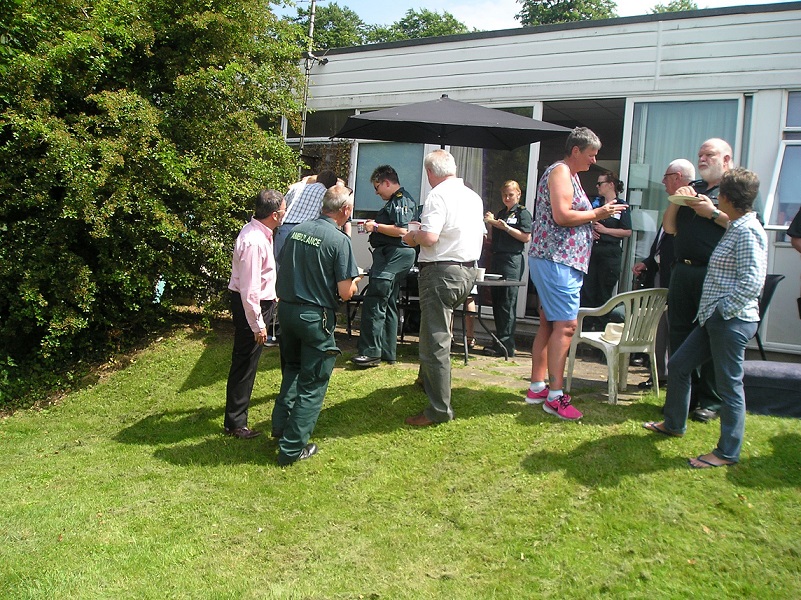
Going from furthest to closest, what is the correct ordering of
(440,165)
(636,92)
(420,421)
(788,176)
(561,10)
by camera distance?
(561,10) < (636,92) < (788,176) < (420,421) < (440,165)

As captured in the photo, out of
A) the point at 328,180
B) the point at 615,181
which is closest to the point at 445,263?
the point at 328,180

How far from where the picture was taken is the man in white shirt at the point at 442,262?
4.77 m

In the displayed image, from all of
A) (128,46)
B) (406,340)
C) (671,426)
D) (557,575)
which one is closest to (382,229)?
(406,340)

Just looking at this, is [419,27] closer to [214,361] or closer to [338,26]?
[338,26]

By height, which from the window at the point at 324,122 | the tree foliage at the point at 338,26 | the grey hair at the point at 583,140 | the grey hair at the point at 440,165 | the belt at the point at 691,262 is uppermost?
the tree foliage at the point at 338,26

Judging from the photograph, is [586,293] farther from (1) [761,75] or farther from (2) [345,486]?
(2) [345,486]

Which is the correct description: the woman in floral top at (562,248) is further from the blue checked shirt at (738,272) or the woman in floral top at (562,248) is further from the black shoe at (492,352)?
the black shoe at (492,352)

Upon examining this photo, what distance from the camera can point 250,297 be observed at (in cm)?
498

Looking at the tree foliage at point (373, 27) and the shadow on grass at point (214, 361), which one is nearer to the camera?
the shadow on grass at point (214, 361)

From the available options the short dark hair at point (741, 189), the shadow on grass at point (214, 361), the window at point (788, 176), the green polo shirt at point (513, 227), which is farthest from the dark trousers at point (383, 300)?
the window at point (788, 176)

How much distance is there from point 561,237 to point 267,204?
2138 mm

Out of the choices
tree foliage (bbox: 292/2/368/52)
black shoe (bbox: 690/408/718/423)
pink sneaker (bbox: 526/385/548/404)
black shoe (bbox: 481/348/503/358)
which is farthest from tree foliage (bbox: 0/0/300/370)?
tree foliage (bbox: 292/2/368/52)

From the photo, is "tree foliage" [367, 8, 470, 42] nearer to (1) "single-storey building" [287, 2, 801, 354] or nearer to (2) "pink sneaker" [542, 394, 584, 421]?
(1) "single-storey building" [287, 2, 801, 354]

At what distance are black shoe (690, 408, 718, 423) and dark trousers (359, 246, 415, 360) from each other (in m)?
2.78
